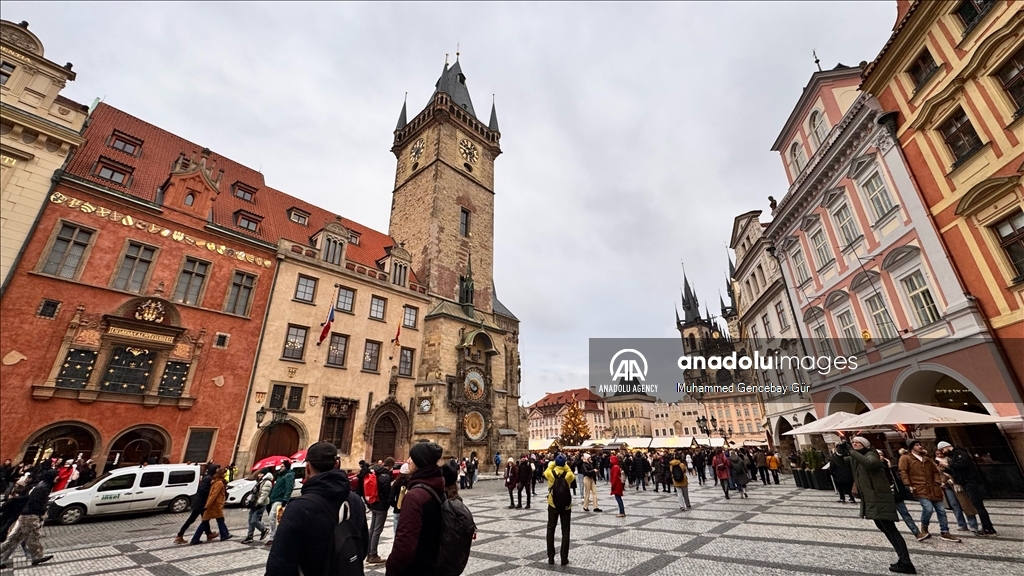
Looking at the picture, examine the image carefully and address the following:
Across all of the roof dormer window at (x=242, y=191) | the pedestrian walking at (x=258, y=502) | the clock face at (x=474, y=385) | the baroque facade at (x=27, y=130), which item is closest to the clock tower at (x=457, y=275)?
the clock face at (x=474, y=385)

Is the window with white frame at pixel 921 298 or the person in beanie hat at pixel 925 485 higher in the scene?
the window with white frame at pixel 921 298

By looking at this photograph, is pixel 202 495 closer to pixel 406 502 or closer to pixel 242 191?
pixel 406 502

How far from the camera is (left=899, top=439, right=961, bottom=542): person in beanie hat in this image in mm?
7156

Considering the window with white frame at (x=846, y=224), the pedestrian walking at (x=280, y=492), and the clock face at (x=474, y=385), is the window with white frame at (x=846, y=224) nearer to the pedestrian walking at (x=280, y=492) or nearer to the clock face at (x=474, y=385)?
the clock face at (x=474, y=385)

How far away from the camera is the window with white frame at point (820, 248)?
18.2 meters

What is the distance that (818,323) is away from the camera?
19156mm

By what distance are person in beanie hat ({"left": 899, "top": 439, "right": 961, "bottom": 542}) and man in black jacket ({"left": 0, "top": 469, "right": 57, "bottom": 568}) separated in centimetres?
1454

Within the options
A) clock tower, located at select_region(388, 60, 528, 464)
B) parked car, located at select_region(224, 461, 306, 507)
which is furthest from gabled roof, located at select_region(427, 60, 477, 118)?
parked car, located at select_region(224, 461, 306, 507)

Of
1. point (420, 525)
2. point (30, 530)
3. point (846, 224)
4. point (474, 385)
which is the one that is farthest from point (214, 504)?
point (846, 224)

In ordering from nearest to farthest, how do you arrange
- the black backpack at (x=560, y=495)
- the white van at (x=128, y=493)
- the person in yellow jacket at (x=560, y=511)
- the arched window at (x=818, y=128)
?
the person in yellow jacket at (x=560, y=511) → the black backpack at (x=560, y=495) → the white van at (x=128, y=493) → the arched window at (x=818, y=128)

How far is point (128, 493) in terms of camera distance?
12.1 metres

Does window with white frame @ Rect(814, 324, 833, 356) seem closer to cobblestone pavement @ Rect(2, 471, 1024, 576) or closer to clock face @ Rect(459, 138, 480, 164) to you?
cobblestone pavement @ Rect(2, 471, 1024, 576)

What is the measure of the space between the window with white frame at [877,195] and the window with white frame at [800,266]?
4.80 metres

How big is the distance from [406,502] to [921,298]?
17.6 meters
